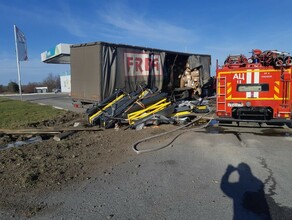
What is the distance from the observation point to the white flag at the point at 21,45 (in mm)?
31992

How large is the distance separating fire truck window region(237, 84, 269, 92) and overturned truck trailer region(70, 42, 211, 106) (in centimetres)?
599

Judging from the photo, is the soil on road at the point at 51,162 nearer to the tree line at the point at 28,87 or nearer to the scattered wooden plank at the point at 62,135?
the scattered wooden plank at the point at 62,135

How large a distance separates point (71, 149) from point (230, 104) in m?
5.50

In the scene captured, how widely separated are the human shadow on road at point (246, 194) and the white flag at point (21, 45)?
104ft

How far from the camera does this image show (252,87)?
9516mm

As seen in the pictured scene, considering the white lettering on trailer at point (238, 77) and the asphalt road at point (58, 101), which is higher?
the white lettering on trailer at point (238, 77)

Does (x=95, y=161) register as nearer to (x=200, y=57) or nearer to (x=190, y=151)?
(x=190, y=151)

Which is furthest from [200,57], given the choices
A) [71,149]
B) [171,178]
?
[171,178]

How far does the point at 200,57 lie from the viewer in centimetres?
2106

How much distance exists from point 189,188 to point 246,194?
0.90 m

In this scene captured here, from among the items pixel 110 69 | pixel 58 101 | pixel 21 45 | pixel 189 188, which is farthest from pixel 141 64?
pixel 21 45

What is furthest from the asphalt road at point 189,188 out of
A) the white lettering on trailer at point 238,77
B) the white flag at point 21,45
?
the white flag at point 21,45

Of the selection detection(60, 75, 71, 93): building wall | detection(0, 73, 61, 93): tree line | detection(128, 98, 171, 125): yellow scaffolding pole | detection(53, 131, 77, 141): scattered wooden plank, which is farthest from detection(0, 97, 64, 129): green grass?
detection(0, 73, 61, 93): tree line

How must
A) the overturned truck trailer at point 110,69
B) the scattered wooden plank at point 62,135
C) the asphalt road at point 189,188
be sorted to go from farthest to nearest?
1. the overturned truck trailer at point 110,69
2. the scattered wooden plank at point 62,135
3. the asphalt road at point 189,188
